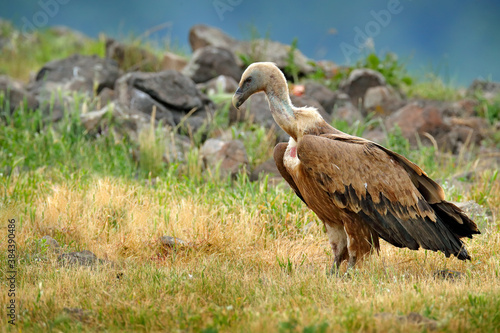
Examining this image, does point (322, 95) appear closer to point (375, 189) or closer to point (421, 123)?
point (421, 123)

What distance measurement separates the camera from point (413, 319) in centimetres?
328

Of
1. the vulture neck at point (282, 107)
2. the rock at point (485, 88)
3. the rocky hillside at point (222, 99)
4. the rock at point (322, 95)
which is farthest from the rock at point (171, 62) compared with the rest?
the vulture neck at point (282, 107)

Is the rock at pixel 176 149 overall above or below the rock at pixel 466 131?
below

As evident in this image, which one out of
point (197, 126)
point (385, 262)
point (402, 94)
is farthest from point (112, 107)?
point (402, 94)

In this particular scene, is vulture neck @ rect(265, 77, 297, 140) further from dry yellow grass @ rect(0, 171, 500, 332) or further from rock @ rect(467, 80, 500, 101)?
rock @ rect(467, 80, 500, 101)

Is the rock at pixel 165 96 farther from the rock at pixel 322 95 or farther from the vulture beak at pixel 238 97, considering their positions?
the vulture beak at pixel 238 97

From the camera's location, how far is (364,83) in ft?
40.8

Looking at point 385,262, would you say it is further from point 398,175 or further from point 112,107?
point 112,107

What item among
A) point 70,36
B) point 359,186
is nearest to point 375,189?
point 359,186

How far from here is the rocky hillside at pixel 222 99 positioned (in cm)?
902

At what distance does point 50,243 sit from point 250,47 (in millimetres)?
9740

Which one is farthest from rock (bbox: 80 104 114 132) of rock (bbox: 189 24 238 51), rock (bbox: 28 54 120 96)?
rock (bbox: 189 24 238 51)

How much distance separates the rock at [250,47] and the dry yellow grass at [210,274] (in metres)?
7.29

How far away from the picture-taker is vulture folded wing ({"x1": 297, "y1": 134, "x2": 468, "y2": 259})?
14.6 ft
